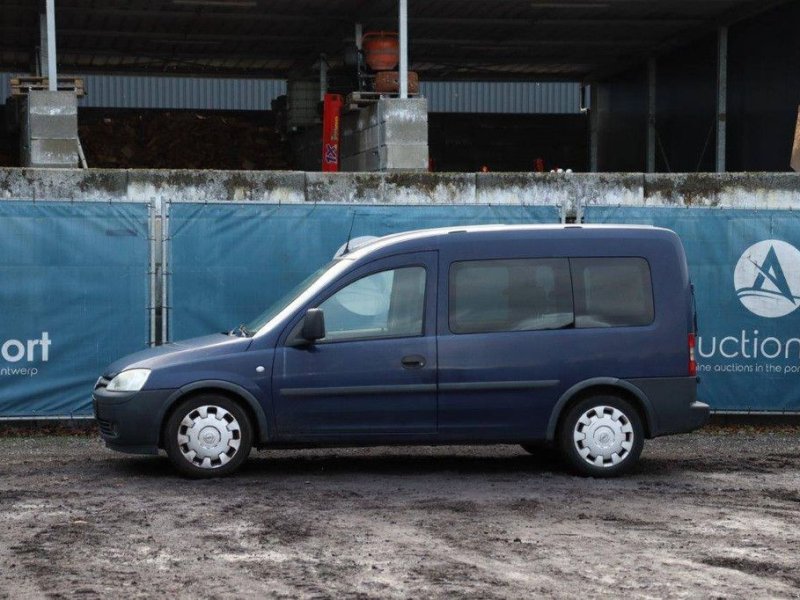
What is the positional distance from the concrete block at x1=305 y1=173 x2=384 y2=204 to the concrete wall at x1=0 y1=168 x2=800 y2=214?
0.04 feet

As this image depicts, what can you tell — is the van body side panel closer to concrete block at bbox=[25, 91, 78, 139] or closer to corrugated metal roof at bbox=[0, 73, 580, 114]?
concrete block at bbox=[25, 91, 78, 139]

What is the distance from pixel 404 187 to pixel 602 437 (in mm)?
5962

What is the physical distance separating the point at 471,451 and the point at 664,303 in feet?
7.95

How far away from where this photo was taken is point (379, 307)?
10.3m

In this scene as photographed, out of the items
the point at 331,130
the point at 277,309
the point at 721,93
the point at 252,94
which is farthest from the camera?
the point at 252,94

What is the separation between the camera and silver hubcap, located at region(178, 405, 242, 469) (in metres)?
10.1

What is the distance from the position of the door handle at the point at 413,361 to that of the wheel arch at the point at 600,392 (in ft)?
3.51

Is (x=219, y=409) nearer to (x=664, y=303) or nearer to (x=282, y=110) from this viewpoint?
(x=664, y=303)

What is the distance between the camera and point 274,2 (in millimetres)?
25625

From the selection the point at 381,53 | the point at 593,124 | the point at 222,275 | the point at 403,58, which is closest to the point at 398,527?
the point at 222,275

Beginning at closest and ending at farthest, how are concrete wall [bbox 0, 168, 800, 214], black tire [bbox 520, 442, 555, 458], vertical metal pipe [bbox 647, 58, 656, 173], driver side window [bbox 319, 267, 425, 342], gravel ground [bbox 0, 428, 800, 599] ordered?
gravel ground [bbox 0, 428, 800, 599], driver side window [bbox 319, 267, 425, 342], black tire [bbox 520, 442, 555, 458], concrete wall [bbox 0, 168, 800, 214], vertical metal pipe [bbox 647, 58, 656, 173]

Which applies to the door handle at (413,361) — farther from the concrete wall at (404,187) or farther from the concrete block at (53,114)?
the concrete block at (53,114)

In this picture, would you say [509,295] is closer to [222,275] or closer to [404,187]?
[222,275]

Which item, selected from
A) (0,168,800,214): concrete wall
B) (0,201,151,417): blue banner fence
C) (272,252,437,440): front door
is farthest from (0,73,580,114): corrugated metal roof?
(272,252,437,440): front door
